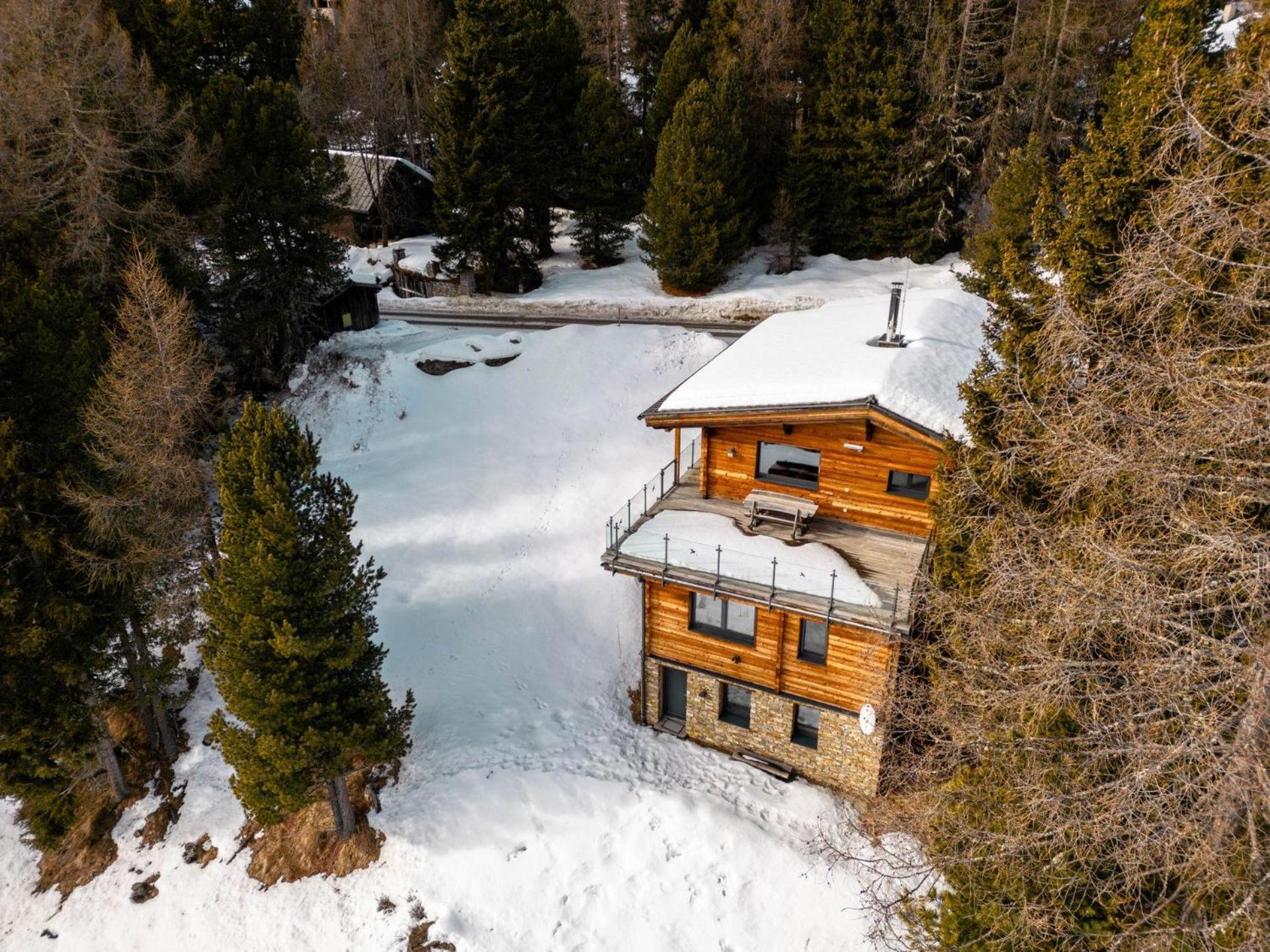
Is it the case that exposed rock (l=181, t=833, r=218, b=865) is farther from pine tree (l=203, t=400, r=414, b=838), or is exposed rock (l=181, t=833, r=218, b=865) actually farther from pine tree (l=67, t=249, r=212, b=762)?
pine tree (l=67, t=249, r=212, b=762)

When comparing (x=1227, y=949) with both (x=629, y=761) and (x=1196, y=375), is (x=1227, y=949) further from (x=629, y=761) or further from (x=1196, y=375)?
(x=629, y=761)

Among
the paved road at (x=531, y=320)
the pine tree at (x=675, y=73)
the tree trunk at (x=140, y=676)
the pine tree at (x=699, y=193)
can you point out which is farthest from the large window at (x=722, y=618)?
the pine tree at (x=675, y=73)

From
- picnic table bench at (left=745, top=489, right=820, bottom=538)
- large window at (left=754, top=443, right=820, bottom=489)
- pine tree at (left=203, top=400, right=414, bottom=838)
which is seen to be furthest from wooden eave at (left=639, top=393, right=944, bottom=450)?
pine tree at (left=203, top=400, right=414, bottom=838)

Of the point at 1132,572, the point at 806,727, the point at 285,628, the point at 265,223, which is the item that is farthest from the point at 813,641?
the point at 265,223

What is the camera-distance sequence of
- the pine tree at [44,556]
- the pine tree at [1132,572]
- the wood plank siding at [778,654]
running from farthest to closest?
the pine tree at [44,556] → the wood plank siding at [778,654] → the pine tree at [1132,572]

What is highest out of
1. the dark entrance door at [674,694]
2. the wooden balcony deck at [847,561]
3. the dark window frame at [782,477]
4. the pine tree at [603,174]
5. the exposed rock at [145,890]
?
the pine tree at [603,174]

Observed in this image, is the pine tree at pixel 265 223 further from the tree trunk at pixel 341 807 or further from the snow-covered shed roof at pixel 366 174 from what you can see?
the snow-covered shed roof at pixel 366 174
